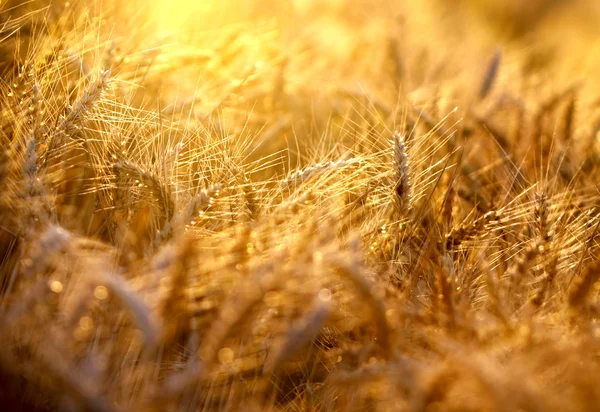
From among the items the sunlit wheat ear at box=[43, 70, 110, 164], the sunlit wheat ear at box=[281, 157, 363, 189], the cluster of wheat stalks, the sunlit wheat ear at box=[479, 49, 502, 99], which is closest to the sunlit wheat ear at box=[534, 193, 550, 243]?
the cluster of wheat stalks

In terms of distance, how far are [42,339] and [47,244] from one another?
0.50 feet

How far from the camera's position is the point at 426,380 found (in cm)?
79

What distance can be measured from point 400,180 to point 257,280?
0.51 meters

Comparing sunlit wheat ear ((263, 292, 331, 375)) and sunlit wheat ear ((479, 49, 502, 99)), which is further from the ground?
sunlit wheat ear ((479, 49, 502, 99))

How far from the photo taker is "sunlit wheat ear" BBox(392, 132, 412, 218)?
1.29m

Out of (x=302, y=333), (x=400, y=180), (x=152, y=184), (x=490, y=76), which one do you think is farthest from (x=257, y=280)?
(x=490, y=76)

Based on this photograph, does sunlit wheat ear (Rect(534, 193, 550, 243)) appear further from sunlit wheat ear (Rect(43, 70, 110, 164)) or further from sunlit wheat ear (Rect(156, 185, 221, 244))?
sunlit wheat ear (Rect(43, 70, 110, 164))

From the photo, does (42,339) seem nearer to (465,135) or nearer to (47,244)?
(47,244)

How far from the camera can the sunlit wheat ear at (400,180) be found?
50.9 inches

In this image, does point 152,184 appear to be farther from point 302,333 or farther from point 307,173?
point 302,333

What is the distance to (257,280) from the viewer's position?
887 mm

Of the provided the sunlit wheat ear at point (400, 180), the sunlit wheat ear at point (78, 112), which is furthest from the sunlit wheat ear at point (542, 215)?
the sunlit wheat ear at point (78, 112)

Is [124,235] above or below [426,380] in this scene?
above

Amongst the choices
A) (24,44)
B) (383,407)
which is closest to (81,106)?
(24,44)
